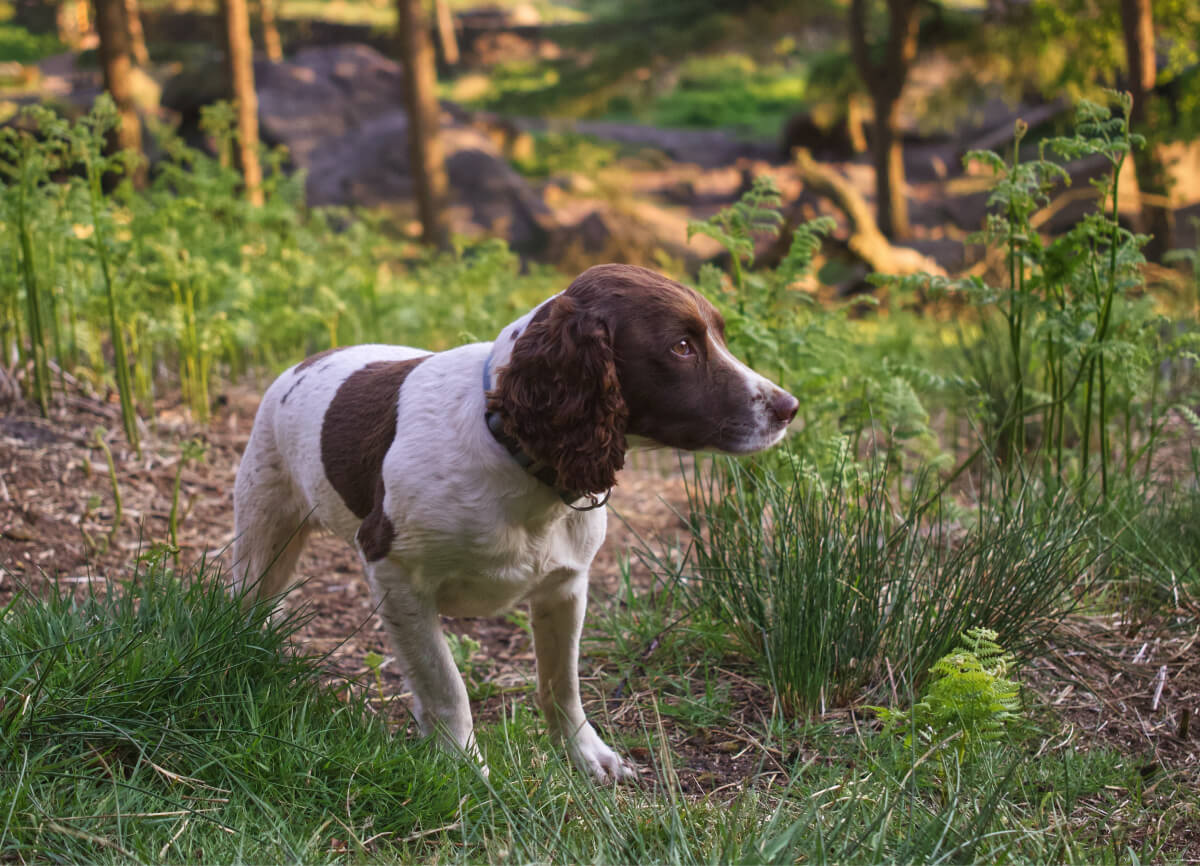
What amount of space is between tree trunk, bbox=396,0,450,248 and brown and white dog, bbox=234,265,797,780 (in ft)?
35.0

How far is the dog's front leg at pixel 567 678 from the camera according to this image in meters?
3.06

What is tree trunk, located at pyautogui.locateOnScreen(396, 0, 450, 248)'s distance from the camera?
12.7 metres

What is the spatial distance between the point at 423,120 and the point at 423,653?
460 inches

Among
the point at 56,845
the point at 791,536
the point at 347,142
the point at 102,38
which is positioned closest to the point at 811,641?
the point at 791,536

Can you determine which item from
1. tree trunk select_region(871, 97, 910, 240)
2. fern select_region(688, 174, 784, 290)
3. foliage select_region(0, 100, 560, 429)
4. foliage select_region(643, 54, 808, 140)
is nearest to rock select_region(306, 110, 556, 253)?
tree trunk select_region(871, 97, 910, 240)

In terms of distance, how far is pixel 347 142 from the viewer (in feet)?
66.1

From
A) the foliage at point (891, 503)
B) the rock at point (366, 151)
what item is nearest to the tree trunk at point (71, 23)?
the rock at point (366, 151)

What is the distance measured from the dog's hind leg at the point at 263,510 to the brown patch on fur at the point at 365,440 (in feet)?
1.36

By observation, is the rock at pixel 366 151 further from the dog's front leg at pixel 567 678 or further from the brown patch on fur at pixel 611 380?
the brown patch on fur at pixel 611 380

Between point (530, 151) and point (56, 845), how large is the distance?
22.8m

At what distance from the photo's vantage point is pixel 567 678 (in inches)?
124

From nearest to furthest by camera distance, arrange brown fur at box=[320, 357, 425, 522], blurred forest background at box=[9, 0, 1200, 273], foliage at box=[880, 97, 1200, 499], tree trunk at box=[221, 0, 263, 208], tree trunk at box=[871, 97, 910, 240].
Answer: brown fur at box=[320, 357, 425, 522], foliage at box=[880, 97, 1200, 499], tree trunk at box=[221, 0, 263, 208], blurred forest background at box=[9, 0, 1200, 273], tree trunk at box=[871, 97, 910, 240]

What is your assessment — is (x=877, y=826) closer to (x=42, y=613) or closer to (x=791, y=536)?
(x=791, y=536)

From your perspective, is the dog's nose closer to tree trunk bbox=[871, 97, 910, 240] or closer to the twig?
the twig
